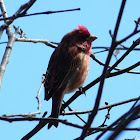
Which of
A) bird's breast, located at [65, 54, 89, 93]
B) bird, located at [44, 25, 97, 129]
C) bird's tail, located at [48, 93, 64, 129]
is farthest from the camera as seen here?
bird's breast, located at [65, 54, 89, 93]

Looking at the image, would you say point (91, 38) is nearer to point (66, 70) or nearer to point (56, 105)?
point (66, 70)

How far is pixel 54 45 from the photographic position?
248 inches

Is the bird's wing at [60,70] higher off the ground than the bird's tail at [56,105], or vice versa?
the bird's wing at [60,70]

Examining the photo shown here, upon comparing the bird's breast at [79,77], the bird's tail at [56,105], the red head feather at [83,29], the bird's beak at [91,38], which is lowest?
the bird's tail at [56,105]

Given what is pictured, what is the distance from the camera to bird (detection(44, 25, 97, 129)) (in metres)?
5.95

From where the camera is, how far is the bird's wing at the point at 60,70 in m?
5.99

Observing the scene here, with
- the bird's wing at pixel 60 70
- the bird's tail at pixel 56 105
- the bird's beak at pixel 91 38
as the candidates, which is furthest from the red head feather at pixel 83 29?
the bird's tail at pixel 56 105

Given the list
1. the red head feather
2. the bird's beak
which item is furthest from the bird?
the red head feather

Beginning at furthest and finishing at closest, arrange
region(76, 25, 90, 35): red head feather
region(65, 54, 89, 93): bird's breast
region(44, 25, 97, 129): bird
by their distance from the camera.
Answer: region(76, 25, 90, 35): red head feather → region(65, 54, 89, 93): bird's breast → region(44, 25, 97, 129): bird

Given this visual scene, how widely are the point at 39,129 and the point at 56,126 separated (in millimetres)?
1176

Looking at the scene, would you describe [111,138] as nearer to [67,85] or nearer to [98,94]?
[98,94]

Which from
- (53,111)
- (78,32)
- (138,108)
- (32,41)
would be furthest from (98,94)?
(78,32)

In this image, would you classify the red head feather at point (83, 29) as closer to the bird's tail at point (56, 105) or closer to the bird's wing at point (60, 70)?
the bird's wing at point (60, 70)

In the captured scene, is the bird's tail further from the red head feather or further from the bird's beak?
the red head feather
